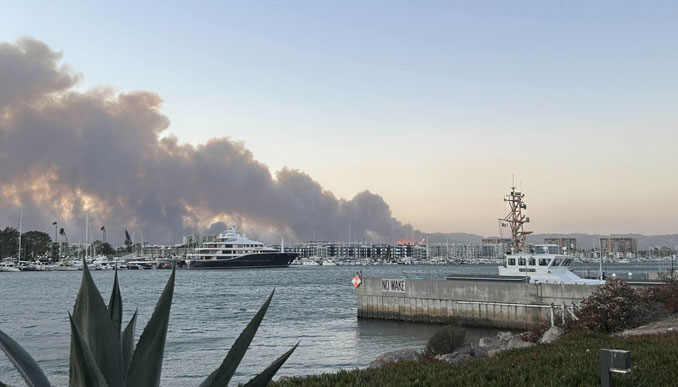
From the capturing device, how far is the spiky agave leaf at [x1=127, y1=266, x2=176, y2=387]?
3379 millimetres

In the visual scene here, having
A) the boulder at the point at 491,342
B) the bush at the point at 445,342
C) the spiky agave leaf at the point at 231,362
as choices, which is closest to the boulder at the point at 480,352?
the bush at the point at 445,342

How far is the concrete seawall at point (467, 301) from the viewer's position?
92.9ft

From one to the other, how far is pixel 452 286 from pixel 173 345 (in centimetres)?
1575

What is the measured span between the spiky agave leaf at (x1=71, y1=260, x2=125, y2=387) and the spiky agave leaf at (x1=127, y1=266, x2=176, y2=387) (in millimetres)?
92

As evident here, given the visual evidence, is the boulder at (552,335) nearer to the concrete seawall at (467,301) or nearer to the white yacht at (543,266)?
the concrete seawall at (467,301)

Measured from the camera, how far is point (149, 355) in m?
3.43

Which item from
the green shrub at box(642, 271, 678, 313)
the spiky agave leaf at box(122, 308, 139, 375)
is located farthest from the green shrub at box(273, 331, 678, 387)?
the green shrub at box(642, 271, 678, 313)

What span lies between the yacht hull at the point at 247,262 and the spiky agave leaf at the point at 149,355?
14569cm

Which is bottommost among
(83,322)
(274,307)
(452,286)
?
(274,307)

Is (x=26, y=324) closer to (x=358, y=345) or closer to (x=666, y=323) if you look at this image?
(x=358, y=345)

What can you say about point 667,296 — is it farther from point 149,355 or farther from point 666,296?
point 149,355

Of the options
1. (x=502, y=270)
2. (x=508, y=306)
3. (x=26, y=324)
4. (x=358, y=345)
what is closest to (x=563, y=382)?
(x=358, y=345)

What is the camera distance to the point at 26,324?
1601 inches

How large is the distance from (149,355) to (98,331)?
0.35 m
